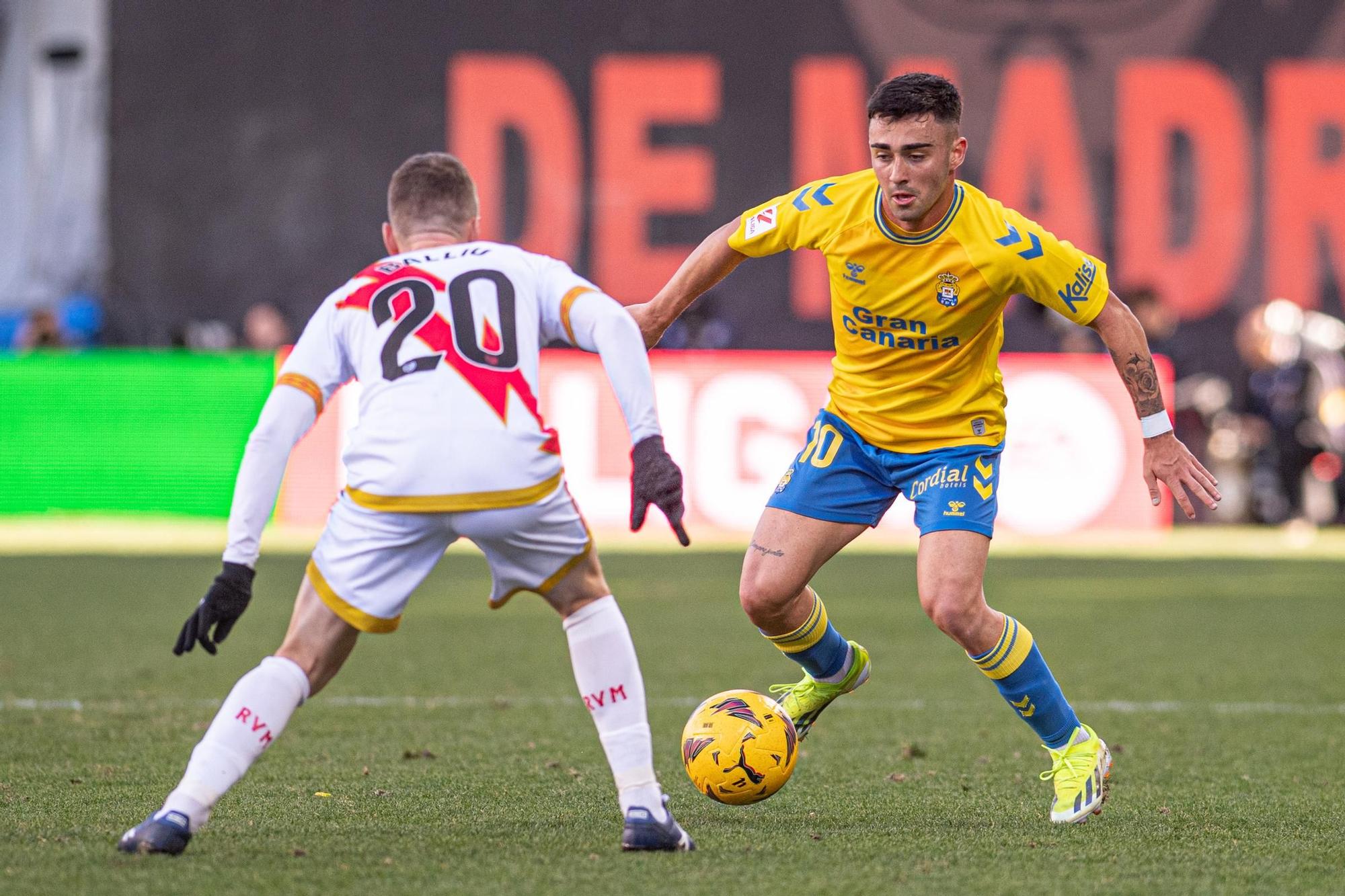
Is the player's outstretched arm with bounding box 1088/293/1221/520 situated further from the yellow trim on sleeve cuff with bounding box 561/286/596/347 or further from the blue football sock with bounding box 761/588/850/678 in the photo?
the yellow trim on sleeve cuff with bounding box 561/286/596/347

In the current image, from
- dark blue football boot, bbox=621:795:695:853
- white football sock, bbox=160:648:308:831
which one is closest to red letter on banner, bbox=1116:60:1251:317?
dark blue football boot, bbox=621:795:695:853

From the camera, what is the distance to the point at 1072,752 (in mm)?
5324

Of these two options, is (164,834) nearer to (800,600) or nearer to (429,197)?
(429,197)

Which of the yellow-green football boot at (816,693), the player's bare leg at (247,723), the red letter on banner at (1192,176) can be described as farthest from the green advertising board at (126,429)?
the player's bare leg at (247,723)

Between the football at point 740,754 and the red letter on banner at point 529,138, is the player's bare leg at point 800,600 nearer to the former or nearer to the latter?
the football at point 740,754

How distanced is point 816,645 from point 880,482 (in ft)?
1.89

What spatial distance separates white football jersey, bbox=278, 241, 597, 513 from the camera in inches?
174

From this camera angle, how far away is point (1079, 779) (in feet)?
17.1

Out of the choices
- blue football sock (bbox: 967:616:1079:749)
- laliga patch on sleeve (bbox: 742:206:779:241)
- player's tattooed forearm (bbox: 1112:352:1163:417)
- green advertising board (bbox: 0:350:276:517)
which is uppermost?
laliga patch on sleeve (bbox: 742:206:779:241)

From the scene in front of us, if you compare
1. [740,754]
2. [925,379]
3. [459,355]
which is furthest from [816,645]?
[459,355]

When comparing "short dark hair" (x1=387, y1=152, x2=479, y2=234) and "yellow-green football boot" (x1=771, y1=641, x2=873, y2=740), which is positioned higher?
"short dark hair" (x1=387, y1=152, x2=479, y2=234)

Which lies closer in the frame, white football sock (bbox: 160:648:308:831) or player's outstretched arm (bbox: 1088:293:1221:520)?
white football sock (bbox: 160:648:308:831)

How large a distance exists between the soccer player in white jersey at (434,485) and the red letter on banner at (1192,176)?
609 inches

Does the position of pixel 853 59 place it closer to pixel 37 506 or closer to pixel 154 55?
pixel 154 55
